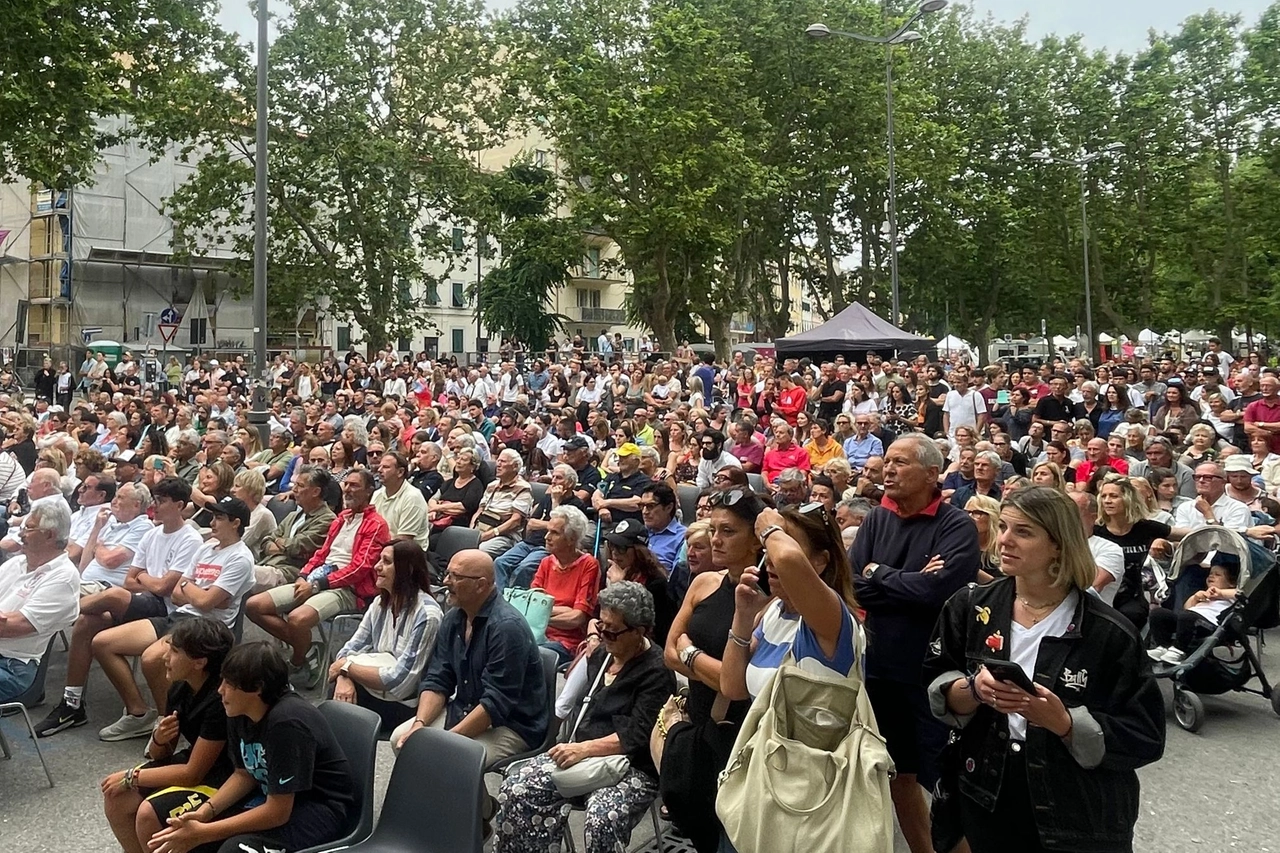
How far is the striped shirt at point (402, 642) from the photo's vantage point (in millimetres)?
4918

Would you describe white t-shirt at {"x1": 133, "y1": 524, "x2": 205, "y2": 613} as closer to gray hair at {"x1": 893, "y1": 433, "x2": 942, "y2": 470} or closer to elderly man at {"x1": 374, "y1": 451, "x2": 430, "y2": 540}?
elderly man at {"x1": 374, "y1": 451, "x2": 430, "y2": 540}

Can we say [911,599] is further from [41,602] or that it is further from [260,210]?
[260,210]

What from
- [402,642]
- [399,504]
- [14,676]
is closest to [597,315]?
[399,504]

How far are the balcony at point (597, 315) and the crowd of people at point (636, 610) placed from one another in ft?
184

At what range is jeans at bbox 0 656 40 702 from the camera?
17.2ft

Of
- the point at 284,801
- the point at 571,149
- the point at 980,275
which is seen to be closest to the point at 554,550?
the point at 284,801

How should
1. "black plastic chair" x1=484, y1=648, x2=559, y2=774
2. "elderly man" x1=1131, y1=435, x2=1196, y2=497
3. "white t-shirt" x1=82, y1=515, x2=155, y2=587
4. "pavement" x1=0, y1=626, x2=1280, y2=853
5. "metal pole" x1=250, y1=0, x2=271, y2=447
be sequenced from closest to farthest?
1. "black plastic chair" x1=484, y1=648, x2=559, y2=774
2. "pavement" x1=0, y1=626, x2=1280, y2=853
3. "white t-shirt" x1=82, y1=515, x2=155, y2=587
4. "elderly man" x1=1131, y1=435, x2=1196, y2=497
5. "metal pole" x1=250, y1=0, x2=271, y2=447

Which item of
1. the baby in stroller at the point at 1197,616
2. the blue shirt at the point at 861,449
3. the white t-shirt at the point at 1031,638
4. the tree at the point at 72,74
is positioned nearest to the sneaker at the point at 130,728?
the white t-shirt at the point at 1031,638

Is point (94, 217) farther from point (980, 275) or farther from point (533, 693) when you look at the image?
point (533, 693)

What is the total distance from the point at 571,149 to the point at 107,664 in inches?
944

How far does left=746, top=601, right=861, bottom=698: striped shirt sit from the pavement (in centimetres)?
127

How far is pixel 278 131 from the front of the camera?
2889 centimetres

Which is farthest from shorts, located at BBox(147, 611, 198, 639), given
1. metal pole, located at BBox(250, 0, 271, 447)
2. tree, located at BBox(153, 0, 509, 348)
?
tree, located at BBox(153, 0, 509, 348)

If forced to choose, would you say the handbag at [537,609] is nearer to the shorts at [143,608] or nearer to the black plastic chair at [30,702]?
the shorts at [143,608]
